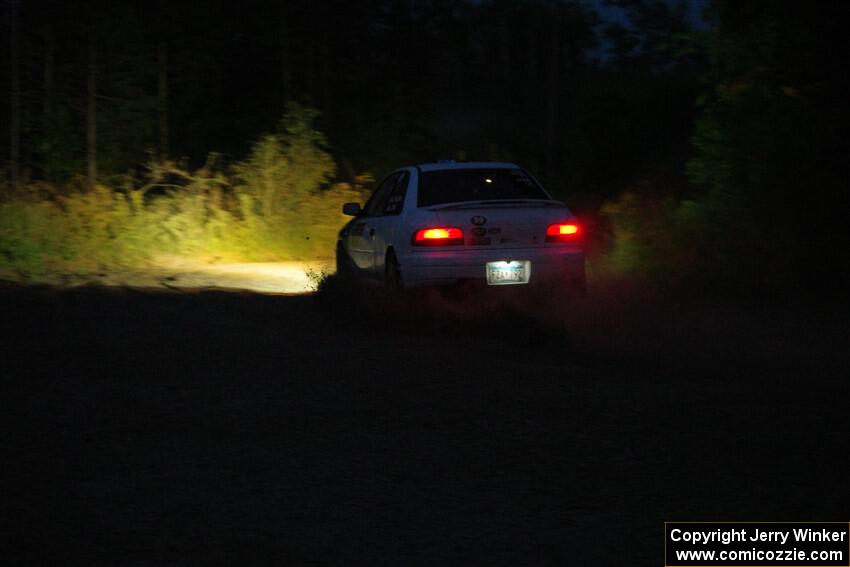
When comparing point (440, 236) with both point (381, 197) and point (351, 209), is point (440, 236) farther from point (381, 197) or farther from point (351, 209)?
point (351, 209)

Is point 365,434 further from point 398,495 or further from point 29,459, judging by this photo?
point 29,459

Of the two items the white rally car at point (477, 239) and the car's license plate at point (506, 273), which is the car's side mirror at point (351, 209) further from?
the car's license plate at point (506, 273)

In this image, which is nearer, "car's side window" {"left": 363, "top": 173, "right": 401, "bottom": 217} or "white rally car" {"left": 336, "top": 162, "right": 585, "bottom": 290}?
"white rally car" {"left": 336, "top": 162, "right": 585, "bottom": 290}

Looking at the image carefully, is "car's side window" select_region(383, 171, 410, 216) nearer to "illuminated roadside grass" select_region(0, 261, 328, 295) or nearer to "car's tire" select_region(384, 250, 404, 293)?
"car's tire" select_region(384, 250, 404, 293)

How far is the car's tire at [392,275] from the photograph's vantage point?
40.0 feet

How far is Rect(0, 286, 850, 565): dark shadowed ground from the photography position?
217 inches

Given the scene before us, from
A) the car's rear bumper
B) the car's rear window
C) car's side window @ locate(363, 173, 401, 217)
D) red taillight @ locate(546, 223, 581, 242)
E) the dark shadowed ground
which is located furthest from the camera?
car's side window @ locate(363, 173, 401, 217)

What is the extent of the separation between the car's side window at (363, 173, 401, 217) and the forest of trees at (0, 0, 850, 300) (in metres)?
3.87

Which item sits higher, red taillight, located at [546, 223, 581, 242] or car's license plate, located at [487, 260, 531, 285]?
red taillight, located at [546, 223, 581, 242]

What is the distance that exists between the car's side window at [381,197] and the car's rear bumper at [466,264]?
69.4 inches

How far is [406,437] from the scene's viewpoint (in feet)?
23.6

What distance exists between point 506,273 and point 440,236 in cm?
73

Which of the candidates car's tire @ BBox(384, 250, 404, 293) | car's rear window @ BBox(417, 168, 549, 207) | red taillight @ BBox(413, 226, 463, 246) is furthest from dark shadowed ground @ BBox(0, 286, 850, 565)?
car's rear window @ BBox(417, 168, 549, 207)

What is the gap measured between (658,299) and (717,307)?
79 centimetres
